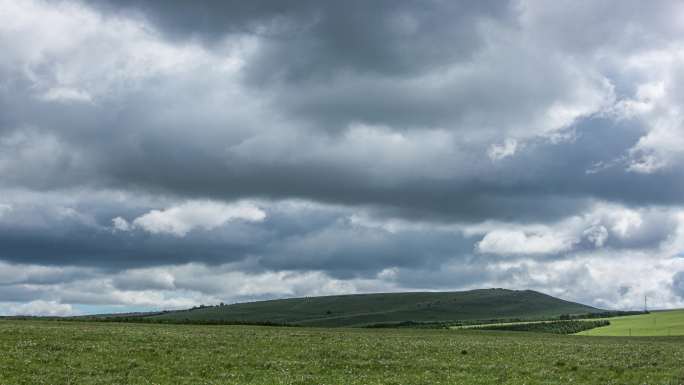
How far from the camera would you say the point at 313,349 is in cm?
4859

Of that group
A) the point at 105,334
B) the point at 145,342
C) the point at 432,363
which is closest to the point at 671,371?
the point at 432,363

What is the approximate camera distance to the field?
1427 inches

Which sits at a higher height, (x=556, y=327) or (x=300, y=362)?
(x=300, y=362)

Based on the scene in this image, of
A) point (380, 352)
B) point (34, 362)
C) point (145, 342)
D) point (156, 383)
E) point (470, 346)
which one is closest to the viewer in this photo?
point (156, 383)

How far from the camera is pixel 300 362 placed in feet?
138

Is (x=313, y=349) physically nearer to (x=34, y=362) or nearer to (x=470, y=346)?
(x=470, y=346)

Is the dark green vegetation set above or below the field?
below

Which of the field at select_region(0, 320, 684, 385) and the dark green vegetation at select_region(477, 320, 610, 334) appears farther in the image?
the dark green vegetation at select_region(477, 320, 610, 334)

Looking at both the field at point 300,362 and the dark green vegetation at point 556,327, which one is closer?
the field at point 300,362

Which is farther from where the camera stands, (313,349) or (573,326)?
(573,326)

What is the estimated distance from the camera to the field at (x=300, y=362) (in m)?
36.2

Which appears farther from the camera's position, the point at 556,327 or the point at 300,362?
the point at 556,327

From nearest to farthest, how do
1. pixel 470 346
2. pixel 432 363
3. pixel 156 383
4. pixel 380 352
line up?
pixel 156 383
pixel 432 363
pixel 380 352
pixel 470 346

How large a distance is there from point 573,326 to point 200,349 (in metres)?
140
